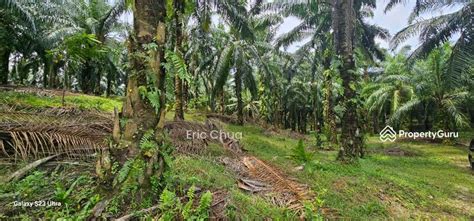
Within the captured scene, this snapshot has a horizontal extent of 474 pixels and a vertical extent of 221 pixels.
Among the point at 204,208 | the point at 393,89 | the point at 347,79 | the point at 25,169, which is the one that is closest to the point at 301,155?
the point at 347,79

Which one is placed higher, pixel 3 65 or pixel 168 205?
pixel 3 65

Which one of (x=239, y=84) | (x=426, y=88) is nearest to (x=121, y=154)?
(x=239, y=84)

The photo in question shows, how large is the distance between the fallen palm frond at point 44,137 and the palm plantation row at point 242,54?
1.00 meters

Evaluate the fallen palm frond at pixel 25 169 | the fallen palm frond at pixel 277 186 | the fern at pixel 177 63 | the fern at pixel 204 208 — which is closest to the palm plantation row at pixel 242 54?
the fern at pixel 177 63

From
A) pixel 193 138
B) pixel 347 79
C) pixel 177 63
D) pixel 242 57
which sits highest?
pixel 242 57

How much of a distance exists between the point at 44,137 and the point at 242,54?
1218cm

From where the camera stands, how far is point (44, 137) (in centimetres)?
373

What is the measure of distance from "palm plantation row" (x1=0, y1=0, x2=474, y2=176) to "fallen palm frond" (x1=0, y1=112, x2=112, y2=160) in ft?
3.27

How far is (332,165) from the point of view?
6.60m

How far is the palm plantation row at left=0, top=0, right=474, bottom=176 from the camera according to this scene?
3215 mm

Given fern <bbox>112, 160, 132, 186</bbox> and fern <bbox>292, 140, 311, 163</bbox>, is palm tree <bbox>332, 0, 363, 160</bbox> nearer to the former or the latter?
fern <bbox>292, 140, 311, 163</bbox>

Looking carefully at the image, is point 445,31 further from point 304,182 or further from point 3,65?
point 3,65

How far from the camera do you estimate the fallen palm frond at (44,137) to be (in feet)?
11.8

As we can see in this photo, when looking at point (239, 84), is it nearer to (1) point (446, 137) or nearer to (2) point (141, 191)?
(1) point (446, 137)
